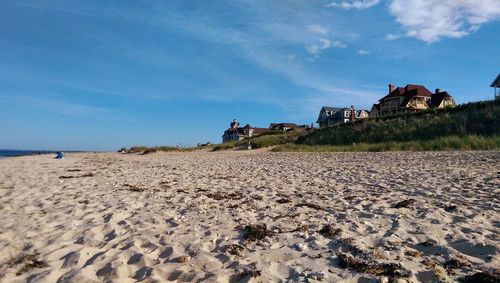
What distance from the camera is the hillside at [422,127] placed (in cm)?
2675

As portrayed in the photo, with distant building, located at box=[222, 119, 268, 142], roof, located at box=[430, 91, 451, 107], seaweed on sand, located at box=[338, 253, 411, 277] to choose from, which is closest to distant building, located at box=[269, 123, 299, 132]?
distant building, located at box=[222, 119, 268, 142]

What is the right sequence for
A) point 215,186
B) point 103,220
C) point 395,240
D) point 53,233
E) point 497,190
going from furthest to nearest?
point 215,186
point 497,190
point 103,220
point 53,233
point 395,240

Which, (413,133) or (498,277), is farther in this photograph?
(413,133)

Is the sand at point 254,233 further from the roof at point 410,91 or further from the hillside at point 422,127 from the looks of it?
the roof at point 410,91

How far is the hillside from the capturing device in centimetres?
2675

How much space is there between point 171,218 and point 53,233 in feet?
5.37

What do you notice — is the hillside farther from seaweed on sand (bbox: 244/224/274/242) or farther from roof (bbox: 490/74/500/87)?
seaweed on sand (bbox: 244/224/274/242)

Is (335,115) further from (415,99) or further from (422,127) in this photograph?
(422,127)

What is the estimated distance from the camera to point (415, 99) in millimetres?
56656

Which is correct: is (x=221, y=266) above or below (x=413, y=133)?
below

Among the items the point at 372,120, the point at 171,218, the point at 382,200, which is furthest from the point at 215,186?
the point at 372,120

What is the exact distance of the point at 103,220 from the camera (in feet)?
18.6

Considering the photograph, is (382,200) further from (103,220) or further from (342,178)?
(103,220)

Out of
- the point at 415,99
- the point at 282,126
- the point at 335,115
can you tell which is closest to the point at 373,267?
the point at 415,99
